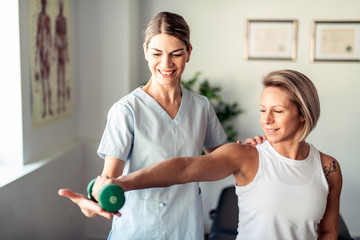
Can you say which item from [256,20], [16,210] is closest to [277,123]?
[16,210]

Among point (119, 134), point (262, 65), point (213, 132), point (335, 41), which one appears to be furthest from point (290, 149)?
point (335, 41)

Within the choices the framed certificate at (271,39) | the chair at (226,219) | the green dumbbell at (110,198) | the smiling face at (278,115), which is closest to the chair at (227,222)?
the chair at (226,219)

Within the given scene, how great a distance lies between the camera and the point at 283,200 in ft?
4.14

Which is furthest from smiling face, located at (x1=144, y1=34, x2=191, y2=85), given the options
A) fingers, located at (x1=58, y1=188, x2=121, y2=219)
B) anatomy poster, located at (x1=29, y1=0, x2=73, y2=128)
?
anatomy poster, located at (x1=29, y1=0, x2=73, y2=128)

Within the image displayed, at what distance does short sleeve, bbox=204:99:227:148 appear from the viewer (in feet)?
5.73

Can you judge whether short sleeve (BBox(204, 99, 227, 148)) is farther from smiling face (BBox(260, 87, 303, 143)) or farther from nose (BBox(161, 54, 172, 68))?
smiling face (BBox(260, 87, 303, 143))

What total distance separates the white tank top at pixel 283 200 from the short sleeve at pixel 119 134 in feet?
1.47

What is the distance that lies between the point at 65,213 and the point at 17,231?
2.51 ft

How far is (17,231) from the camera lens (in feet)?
6.93

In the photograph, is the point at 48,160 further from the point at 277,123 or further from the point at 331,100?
the point at 331,100

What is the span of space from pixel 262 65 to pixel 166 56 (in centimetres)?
236

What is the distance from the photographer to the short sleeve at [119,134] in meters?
1.42

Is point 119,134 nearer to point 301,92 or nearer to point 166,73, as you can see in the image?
point 166,73

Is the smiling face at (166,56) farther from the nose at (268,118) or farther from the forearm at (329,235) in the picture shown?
the forearm at (329,235)
